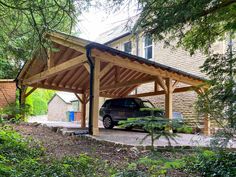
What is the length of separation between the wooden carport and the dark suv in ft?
2.53

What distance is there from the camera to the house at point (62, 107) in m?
29.1

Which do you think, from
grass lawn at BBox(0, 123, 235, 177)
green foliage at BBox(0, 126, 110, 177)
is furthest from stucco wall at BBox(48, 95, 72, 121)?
green foliage at BBox(0, 126, 110, 177)

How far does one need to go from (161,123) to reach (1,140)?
469 cm

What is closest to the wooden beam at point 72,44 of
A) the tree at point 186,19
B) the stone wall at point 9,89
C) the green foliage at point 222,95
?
the tree at point 186,19

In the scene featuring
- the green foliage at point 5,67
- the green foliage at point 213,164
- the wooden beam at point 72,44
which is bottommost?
the green foliage at point 213,164

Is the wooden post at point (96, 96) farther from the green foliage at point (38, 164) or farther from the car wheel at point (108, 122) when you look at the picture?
the car wheel at point (108, 122)

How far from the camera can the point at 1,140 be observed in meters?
6.82

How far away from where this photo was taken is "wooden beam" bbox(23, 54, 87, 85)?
10.1 metres

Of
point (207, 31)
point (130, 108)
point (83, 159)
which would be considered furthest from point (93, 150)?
point (130, 108)

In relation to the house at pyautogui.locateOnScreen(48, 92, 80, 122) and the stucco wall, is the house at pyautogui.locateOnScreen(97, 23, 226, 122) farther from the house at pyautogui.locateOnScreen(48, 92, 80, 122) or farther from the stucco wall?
the stucco wall

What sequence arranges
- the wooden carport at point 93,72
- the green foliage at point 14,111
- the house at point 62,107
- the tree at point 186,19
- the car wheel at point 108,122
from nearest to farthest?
the tree at point 186,19 → the green foliage at point 14,111 → the wooden carport at point 93,72 → the car wheel at point 108,122 → the house at point 62,107

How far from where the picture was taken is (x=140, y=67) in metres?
10.8

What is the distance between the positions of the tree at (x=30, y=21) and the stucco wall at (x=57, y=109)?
23.3m

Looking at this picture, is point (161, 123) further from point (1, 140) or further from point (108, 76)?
point (108, 76)
